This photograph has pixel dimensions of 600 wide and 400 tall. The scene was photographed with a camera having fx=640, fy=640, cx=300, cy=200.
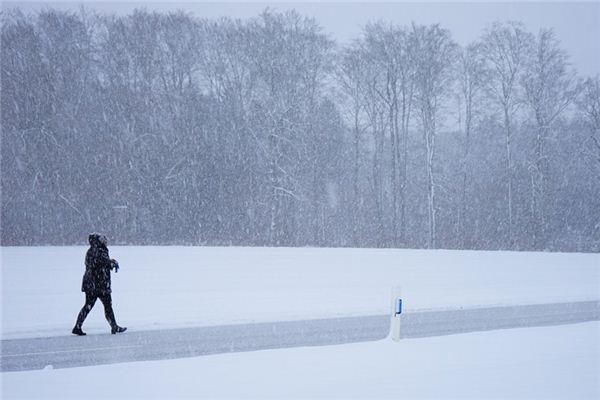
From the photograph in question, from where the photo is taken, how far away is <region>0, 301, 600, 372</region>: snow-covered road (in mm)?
10547

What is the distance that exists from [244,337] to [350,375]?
444 centimetres

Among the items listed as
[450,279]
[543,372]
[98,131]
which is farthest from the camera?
[98,131]

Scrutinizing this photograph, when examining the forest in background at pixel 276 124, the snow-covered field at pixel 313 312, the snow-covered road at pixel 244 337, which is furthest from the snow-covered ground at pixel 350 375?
the forest in background at pixel 276 124

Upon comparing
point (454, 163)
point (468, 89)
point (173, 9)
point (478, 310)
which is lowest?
point (478, 310)

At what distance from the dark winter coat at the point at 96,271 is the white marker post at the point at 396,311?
5325mm

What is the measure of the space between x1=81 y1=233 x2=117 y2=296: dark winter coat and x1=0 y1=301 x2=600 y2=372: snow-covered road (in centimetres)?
95

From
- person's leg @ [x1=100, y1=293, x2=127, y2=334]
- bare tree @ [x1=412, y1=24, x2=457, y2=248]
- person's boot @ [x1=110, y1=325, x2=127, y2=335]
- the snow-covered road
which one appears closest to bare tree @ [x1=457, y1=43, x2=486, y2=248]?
bare tree @ [x1=412, y1=24, x2=457, y2=248]

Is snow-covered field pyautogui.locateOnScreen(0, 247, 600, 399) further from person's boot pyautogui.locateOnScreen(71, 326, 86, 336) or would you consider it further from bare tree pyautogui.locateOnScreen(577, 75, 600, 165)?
bare tree pyautogui.locateOnScreen(577, 75, 600, 165)

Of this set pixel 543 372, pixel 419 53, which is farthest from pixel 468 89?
pixel 543 372

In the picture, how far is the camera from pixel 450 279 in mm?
25406

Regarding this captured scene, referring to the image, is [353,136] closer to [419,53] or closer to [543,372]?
[419,53]

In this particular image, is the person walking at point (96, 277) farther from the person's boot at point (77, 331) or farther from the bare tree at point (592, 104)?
the bare tree at point (592, 104)

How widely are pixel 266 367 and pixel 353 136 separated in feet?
135

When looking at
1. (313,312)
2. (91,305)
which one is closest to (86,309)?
(91,305)
